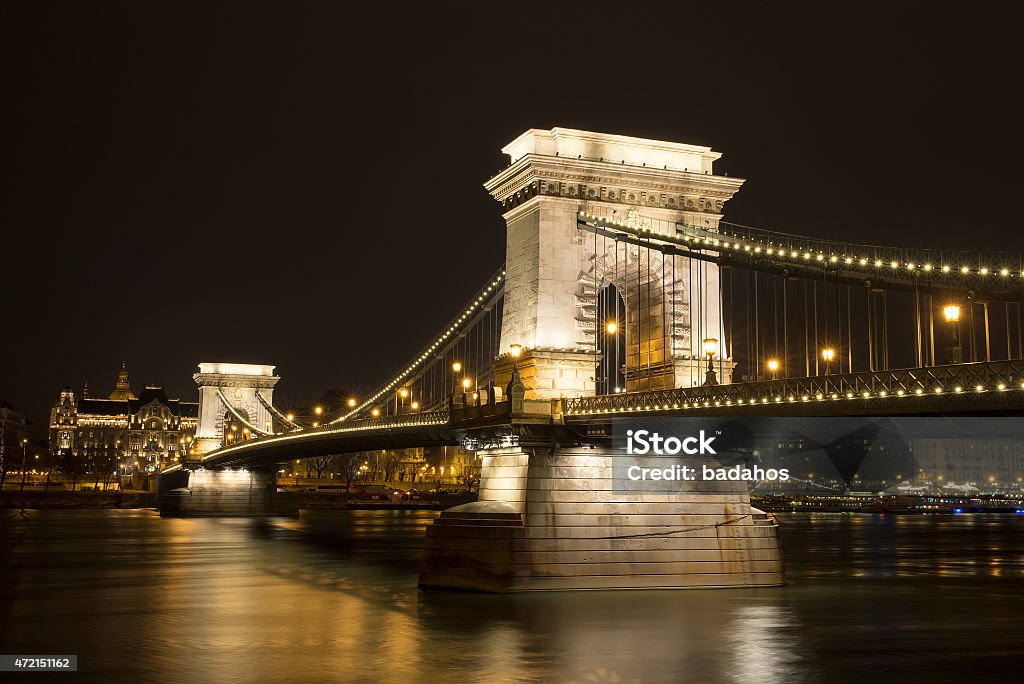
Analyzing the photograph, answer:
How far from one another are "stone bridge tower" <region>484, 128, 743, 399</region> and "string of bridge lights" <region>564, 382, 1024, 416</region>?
219 inches

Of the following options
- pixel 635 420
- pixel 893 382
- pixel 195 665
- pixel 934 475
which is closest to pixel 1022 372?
pixel 893 382

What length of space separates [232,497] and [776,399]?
83040mm

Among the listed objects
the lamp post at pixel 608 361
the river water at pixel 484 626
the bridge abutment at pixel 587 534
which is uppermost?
the lamp post at pixel 608 361

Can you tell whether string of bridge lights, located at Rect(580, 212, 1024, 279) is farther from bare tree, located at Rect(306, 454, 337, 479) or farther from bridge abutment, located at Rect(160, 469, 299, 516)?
bare tree, located at Rect(306, 454, 337, 479)

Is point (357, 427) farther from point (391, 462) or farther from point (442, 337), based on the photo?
point (391, 462)

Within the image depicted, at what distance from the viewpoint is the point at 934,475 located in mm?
111938

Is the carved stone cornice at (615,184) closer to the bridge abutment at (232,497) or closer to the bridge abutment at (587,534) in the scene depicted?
the bridge abutment at (587,534)

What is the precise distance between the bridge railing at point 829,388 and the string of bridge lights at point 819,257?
100 inches

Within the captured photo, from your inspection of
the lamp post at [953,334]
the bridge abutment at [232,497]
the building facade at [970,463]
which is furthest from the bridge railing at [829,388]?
the building facade at [970,463]

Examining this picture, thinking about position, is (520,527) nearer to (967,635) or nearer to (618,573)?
(618,573)

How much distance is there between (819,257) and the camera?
3050 cm

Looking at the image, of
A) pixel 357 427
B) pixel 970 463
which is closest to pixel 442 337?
pixel 357 427

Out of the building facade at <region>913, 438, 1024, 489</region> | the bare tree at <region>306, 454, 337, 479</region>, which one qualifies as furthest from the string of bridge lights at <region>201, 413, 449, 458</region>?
the bare tree at <region>306, 454, 337, 479</region>

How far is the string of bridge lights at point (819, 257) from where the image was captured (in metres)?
24.8
